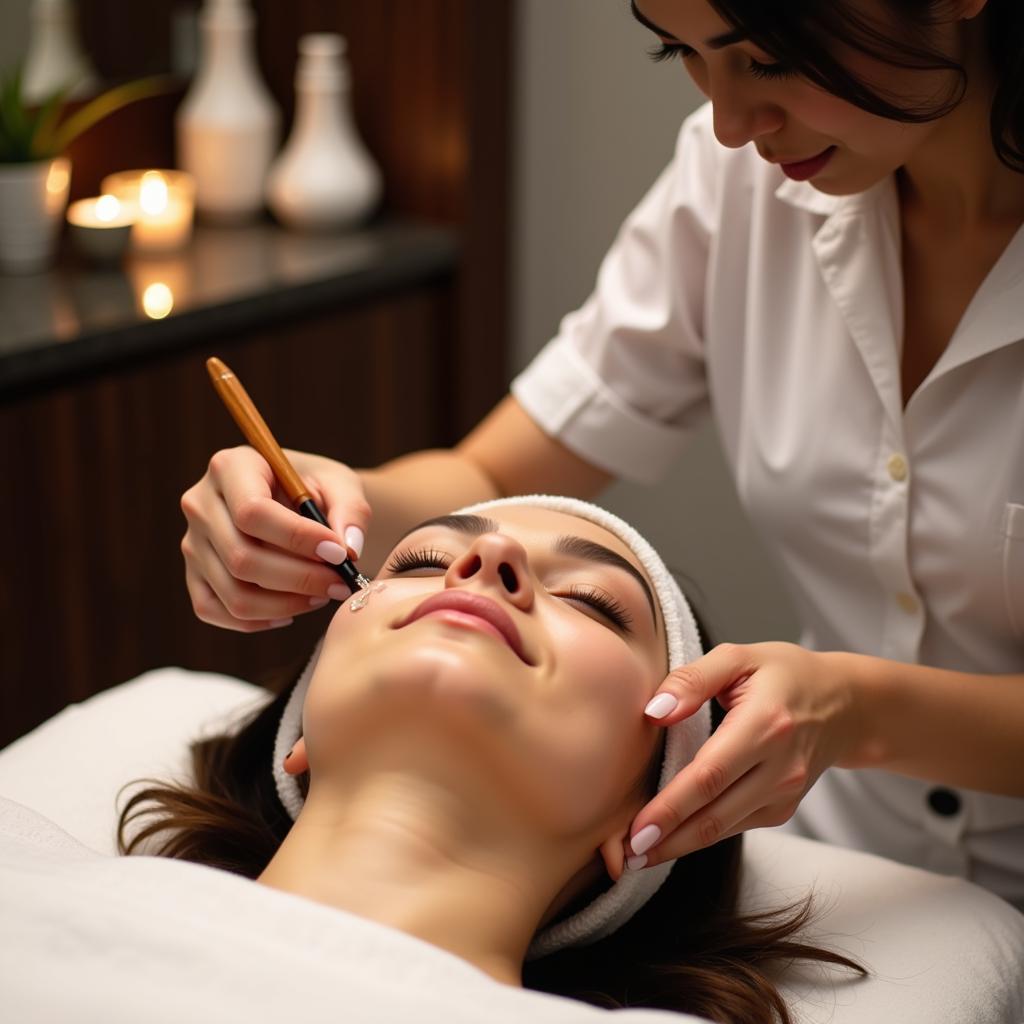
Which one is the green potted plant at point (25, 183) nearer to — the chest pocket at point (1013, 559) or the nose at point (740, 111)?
the nose at point (740, 111)

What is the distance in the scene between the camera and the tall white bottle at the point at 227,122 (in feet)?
8.55

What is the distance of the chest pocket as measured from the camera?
4.23 feet

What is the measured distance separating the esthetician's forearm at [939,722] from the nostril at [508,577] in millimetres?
265

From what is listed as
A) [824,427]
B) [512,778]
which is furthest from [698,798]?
[824,427]

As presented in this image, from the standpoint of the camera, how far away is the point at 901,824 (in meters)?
1.51

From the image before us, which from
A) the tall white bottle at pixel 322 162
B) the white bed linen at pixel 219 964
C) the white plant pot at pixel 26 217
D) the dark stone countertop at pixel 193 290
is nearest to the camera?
the white bed linen at pixel 219 964

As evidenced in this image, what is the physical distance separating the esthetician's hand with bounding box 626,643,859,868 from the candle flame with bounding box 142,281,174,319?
1.31 metres

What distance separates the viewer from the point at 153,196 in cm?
251

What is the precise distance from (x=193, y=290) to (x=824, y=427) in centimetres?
123

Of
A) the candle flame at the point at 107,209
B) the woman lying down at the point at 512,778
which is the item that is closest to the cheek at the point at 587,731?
the woman lying down at the point at 512,778

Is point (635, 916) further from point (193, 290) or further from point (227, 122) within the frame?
point (227, 122)

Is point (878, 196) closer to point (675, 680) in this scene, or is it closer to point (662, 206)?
point (662, 206)

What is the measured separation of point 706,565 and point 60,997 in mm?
1837

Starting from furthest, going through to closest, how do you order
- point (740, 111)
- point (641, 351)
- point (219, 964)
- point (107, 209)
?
point (107, 209), point (641, 351), point (740, 111), point (219, 964)
